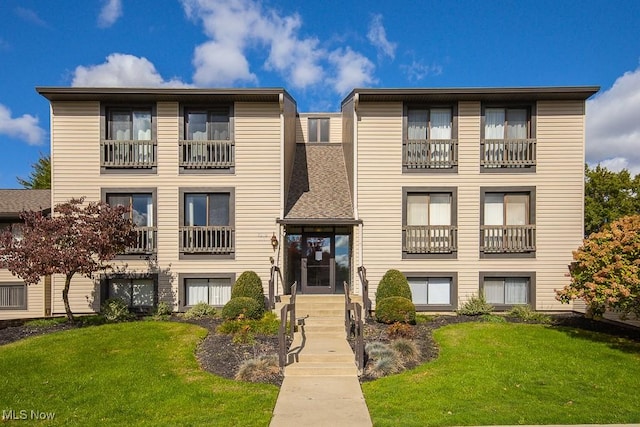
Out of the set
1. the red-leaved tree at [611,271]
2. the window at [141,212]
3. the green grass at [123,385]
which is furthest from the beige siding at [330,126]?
the red-leaved tree at [611,271]

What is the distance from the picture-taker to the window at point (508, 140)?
559 inches

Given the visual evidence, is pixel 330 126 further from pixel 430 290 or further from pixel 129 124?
pixel 430 290

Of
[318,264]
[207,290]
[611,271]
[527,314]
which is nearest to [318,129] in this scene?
[318,264]

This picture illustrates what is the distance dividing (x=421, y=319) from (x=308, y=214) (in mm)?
5313

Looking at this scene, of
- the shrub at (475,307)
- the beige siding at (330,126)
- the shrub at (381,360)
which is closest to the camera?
the shrub at (381,360)

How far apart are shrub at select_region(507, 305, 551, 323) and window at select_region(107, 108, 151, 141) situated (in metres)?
14.5

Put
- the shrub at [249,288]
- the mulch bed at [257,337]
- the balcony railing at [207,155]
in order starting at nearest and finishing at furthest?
the mulch bed at [257,337]
the shrub at [249,288]
the balcony railing at [207,155]

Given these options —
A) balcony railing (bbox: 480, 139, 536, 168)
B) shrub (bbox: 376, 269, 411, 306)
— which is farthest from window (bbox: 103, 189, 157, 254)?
balcony railing (bbox: 480, 139, 536, 168)

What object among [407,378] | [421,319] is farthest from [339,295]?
[407,378]

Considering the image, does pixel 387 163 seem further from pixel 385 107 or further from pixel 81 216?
pixel 81 216

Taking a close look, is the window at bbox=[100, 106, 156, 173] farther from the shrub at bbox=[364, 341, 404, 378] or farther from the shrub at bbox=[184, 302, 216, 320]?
the shrub at bbox=[364, 341, 404, 378]

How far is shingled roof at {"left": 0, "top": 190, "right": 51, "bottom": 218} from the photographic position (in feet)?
49.9

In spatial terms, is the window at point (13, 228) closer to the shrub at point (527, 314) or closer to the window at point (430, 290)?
the window at point (430, 290)

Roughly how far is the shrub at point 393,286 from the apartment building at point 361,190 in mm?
778
